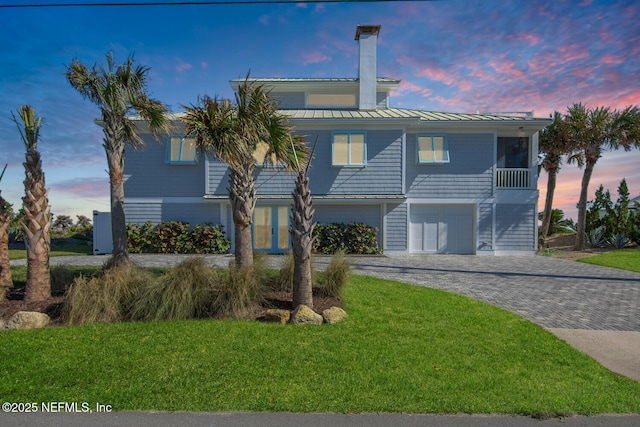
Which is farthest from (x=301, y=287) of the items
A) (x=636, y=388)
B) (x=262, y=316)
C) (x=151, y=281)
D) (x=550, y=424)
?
(x=636, y=388)

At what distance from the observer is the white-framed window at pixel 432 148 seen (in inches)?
623

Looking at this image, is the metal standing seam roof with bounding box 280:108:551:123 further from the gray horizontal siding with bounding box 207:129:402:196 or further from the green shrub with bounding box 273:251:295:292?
the green shrub with bounding box 273:251:295:292

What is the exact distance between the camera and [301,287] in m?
6.14

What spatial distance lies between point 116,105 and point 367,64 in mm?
12759

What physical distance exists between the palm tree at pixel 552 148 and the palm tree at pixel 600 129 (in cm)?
42

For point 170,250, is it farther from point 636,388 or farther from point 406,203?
point 636,388

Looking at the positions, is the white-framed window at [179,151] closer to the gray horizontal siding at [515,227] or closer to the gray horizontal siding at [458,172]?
the gray horizontal siding at [458,172]

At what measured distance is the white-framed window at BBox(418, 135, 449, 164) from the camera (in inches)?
623

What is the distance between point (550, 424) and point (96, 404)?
4.36 m

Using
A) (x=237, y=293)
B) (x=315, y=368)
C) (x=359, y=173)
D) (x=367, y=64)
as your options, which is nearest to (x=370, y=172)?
(x=359, y=173)

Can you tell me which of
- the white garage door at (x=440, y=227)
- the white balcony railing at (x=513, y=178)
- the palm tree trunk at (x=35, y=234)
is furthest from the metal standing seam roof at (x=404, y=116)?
the palm tree trunk at (x=35, y=234)

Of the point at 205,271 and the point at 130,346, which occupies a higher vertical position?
the point at 205,271

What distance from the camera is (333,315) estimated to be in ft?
19.0

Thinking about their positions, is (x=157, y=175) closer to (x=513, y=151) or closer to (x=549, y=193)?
(x=513, y=151)
